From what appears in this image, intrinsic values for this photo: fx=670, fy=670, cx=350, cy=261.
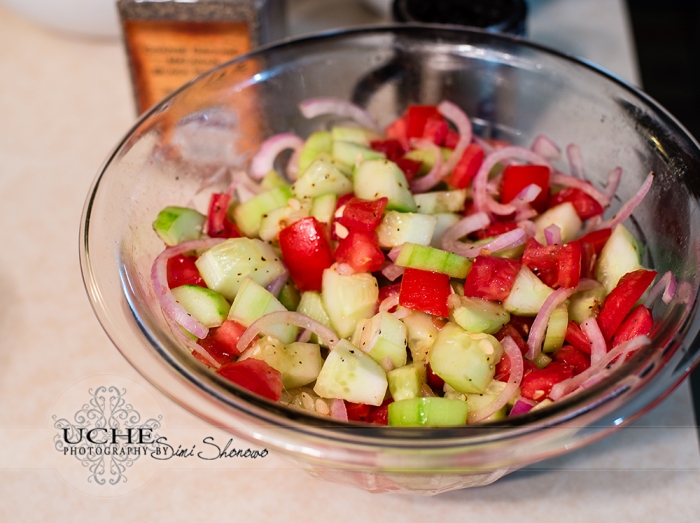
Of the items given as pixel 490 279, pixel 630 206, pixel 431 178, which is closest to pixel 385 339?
pixel 490 279

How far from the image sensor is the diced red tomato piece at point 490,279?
1.01m

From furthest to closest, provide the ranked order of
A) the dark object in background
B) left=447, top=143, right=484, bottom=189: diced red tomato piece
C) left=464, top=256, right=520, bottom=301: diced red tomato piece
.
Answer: the dark object in background, left=447, top=143, right=484, bottom=189: diced red tomato piece, left=464, top=256, right=520, bottom=301: diced red tomato piece

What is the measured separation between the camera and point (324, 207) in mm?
1139

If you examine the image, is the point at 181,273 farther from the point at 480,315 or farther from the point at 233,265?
the point at 480,315

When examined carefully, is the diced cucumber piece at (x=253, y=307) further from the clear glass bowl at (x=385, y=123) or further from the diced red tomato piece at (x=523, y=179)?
the diced red tomato piece at (x=523, y=179)

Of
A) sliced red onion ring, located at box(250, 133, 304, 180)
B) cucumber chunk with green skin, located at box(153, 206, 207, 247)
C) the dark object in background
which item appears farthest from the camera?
the dark object in background

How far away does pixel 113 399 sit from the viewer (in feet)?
3.96

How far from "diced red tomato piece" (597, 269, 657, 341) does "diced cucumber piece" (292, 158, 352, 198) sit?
48cm

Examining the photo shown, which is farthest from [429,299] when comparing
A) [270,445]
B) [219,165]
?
[219,165]

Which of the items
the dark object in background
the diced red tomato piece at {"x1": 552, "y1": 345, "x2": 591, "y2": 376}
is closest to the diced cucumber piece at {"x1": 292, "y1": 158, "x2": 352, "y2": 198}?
the diced red tomato piece at {"x1": 552, "y1": 345, "x2": 591, "y2": 376}

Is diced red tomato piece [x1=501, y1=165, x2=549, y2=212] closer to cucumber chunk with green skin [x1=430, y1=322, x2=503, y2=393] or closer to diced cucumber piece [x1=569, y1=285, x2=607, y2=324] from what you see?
diced cucumber piece [x1=569, y1=285, x2=607, y2=324]

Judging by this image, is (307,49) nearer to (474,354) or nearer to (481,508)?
(474,354)

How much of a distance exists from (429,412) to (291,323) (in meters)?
0.25

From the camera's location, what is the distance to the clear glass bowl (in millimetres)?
792
